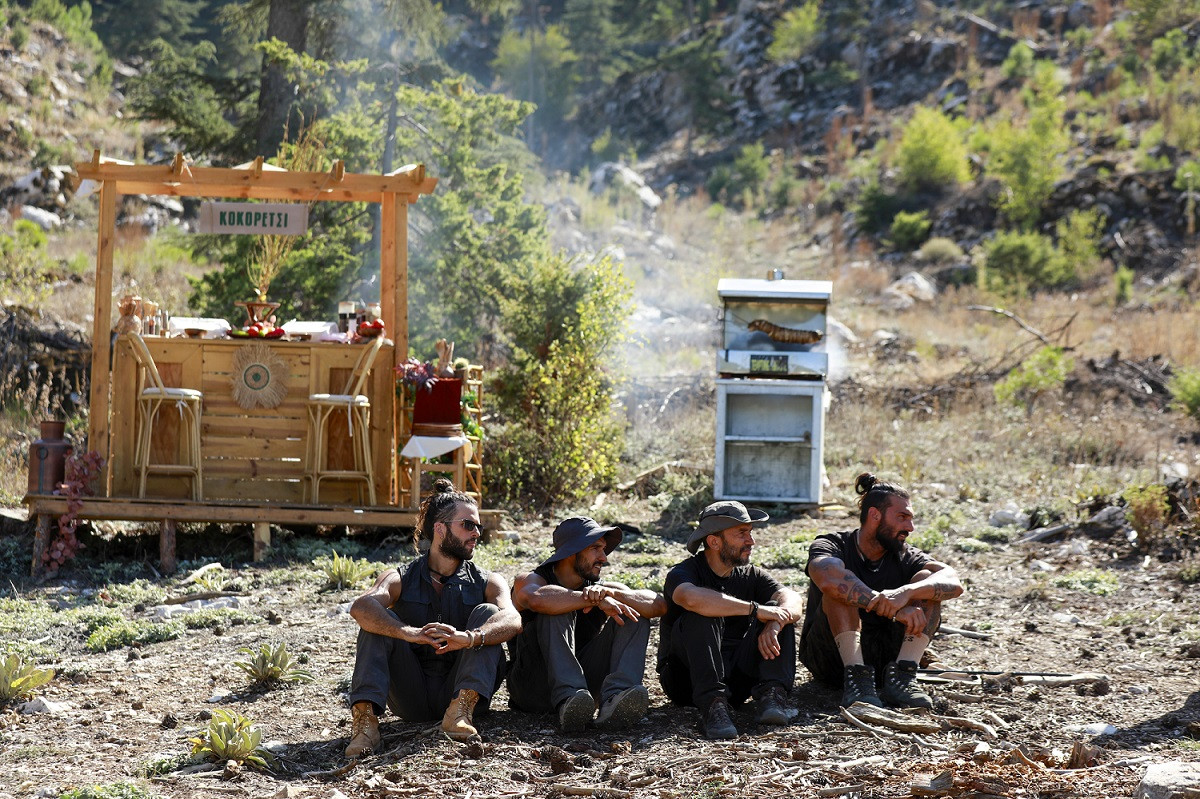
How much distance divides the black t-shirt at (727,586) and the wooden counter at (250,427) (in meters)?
4.46

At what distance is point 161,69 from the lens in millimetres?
16047

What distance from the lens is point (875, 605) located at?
566 centimetres

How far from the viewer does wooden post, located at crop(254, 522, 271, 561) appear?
9242mm

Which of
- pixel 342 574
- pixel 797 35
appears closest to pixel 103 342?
pixel 342 574

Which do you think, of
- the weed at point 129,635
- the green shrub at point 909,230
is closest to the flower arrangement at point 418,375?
the weed at point 129,635

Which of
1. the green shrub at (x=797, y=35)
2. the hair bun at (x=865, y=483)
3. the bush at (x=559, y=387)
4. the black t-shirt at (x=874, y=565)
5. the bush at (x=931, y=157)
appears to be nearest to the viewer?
the black t-shirt at (x=874, y=565)

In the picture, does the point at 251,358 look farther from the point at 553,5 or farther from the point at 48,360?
the point at 553,5

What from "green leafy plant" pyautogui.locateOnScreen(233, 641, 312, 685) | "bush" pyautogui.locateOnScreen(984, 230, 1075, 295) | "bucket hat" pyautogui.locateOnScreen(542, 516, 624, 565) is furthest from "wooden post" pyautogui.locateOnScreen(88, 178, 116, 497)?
"bush" pyautogui.locateOnScreen(984, 230, 1075, 295)

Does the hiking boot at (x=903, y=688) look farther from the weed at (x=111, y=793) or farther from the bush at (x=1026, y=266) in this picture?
the bush at (x=1026, y=266)

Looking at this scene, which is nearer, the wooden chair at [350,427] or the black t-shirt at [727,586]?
the black t-shirt at [727,586]

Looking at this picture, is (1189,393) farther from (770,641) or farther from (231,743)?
(231,743)

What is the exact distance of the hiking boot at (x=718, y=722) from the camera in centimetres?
523

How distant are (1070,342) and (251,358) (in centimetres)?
1197

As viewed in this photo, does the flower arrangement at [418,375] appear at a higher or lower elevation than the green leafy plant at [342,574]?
higher
